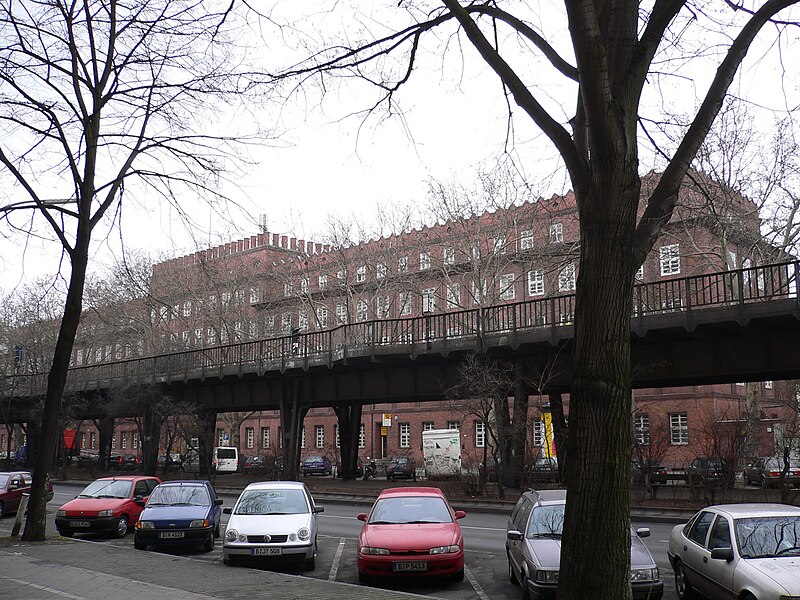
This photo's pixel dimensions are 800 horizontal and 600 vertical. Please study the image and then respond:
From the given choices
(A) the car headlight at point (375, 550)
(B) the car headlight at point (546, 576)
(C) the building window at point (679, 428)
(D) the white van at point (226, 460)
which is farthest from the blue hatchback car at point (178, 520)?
(D) the white van at point (226, 460)

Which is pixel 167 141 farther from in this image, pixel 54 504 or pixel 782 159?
pixel 782 159

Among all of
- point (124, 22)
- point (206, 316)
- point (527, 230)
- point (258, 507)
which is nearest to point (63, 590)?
point (258, 507)

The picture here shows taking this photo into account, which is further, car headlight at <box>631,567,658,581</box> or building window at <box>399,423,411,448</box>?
building window at <box>399,423,411,448</box>

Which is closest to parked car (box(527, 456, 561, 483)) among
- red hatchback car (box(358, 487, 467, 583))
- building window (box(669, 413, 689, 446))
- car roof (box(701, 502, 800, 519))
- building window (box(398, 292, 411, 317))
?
red hatchback car (box(358, 487, 467, 583))

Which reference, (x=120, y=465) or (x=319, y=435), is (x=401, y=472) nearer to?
(x=120, y=465)

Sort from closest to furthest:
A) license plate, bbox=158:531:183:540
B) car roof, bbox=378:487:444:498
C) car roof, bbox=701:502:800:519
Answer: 1. car roof, bbox=701:502:800:519
2. car roof, bbox=378:487:444:498
3. license plate, bbox=158:531:183:540

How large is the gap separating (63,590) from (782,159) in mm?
34821

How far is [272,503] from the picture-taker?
15.1 m

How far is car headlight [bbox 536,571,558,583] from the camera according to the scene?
10.3 meters

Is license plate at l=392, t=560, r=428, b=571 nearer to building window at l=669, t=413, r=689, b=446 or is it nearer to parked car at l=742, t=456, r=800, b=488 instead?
parked car at l=742, t=456, r=800, b=488

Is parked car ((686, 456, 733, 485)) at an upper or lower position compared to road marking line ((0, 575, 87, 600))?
upper

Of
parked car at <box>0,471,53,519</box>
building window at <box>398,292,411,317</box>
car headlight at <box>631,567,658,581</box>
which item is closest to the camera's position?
car headlight at <box>631,567,658,581</box>

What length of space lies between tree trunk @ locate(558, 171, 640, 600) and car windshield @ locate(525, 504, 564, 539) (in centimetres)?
568

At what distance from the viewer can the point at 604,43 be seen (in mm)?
6441
